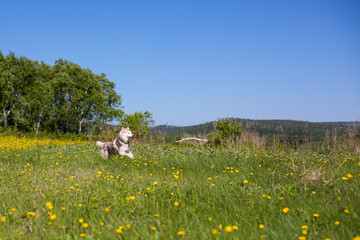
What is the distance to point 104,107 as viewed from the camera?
33.8m

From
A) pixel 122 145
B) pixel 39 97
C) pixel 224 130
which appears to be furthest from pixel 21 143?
pixel 39 97

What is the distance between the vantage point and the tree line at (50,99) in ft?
102

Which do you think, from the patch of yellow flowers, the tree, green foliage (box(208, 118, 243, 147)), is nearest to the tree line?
the tree

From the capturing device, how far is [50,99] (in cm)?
2981

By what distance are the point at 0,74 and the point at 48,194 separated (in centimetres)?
3129

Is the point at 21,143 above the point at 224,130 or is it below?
below

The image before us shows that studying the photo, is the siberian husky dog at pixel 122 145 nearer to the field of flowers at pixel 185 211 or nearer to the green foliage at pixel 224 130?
the field of flowers at pixel 185 211

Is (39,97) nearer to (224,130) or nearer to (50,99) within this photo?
(50,99)

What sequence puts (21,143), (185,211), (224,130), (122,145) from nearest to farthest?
(185,211), (122,145), (21,143), (224,130)

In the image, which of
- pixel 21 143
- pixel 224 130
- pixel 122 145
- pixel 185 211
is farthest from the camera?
pixel 224 130

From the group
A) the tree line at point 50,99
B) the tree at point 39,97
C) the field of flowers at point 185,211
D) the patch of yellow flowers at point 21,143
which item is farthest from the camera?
the tree line at point 50,99

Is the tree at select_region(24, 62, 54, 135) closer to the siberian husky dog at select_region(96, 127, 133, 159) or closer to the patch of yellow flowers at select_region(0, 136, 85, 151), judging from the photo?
the patch of yellow flowers at select_region(0, 136, 85, 151)

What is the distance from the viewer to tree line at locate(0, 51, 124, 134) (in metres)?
31.0

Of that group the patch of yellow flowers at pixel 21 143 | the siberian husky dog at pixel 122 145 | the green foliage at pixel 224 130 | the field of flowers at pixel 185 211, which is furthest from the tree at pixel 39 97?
the field of flowers at pixel 185 211
